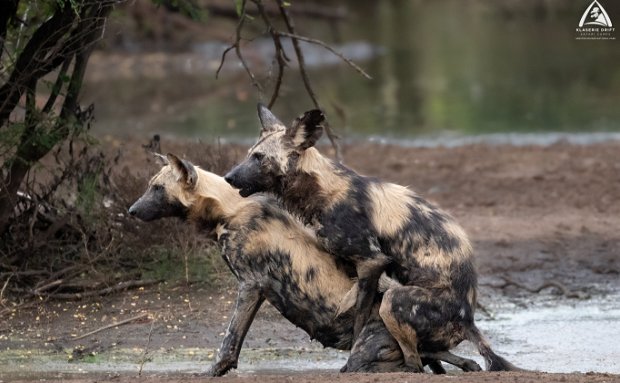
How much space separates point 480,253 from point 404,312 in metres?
3.78

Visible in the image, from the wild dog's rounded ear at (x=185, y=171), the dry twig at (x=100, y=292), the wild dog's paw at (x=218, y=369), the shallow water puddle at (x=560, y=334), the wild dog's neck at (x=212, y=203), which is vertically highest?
the wild dog's rounded ear at (x=185, y=171)

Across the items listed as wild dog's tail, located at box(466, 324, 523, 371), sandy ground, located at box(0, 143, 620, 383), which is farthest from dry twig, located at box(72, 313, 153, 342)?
wild dog's tail, located at box(466, 324, 523, 371)

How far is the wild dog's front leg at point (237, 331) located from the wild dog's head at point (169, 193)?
23.7 inches

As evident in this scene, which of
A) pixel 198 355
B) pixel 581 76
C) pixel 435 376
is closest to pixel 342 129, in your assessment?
pixel 581 76

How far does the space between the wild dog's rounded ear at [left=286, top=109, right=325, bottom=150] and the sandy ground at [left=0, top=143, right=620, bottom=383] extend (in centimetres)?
131

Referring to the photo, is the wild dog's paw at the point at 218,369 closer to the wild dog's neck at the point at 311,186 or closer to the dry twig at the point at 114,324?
the wild dog's neck at the point at 311,186

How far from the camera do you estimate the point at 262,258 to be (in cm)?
717

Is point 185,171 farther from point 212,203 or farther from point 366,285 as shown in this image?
point 366,285

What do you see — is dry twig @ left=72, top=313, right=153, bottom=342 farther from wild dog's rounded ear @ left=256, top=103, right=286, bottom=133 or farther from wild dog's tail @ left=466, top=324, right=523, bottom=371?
wild dog's tail @ left=466, top=324, right=523, bottom=371

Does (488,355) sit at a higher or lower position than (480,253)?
higher

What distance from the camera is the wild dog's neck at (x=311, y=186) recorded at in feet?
22.9

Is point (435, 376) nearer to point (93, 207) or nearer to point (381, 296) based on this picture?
point (381, 296)
